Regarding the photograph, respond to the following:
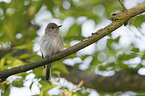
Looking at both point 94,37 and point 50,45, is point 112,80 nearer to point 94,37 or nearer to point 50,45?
point 50,45

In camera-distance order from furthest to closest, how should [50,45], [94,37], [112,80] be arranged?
[112,80] → [50,45] → [94,37]

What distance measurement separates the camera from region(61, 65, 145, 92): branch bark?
4766 millimetres

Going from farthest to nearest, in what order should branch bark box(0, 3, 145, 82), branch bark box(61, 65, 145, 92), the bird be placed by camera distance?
the bird < branch bark box(61, 65, 145, 92) < branch bark box(0, 3, 145, 82)

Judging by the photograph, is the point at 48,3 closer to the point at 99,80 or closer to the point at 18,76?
the point at 18,76

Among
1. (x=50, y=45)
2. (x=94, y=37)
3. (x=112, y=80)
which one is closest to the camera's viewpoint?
(x=94, y=37)

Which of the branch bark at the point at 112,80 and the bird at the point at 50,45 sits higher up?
the bird at the point at 50,45

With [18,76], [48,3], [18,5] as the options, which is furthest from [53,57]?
[18,5]

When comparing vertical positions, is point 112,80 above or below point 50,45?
below

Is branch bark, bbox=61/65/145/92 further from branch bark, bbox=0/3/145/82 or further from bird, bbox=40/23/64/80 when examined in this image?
branch bark, bbox=0/3/145/82

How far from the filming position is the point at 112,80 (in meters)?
5.10

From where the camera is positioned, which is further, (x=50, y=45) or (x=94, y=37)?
(x=50, y=45)

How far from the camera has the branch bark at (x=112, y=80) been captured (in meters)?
4.77

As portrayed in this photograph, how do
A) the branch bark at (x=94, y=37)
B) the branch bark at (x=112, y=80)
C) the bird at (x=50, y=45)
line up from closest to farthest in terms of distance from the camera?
the branch bark at (x=94, y=37) → the branch bark at (x=112, y=80) → the bird at (x=50, y=45)

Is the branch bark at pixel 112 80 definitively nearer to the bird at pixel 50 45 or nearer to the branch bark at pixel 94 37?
the bird at pixel 50 45
